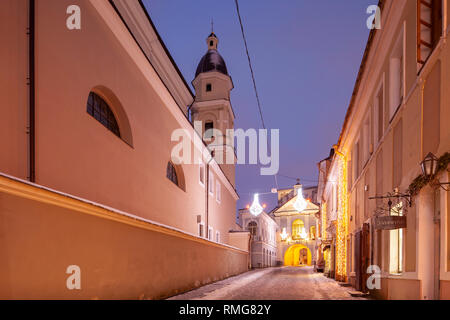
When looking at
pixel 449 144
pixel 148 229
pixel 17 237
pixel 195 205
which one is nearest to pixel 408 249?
pixel 449 144

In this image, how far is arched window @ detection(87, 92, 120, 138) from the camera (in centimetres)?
974

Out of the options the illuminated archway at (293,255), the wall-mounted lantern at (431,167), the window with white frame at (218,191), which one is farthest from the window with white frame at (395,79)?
the illuminated archway at (293,255)

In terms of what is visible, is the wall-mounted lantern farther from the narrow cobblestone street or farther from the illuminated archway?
the illuminated archway

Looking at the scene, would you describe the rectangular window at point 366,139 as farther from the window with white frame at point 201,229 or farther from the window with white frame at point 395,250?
the window with white frame at point 201,229

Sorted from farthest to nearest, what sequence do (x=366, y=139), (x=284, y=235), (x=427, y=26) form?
(x=284, y=235)
(x=366, y=139)
(x=427, y=26)

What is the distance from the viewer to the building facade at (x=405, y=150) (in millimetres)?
6027

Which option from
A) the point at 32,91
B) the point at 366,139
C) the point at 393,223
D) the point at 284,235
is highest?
the point at 32,91

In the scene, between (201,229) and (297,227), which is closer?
(201,229)

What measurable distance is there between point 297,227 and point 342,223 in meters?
37.4

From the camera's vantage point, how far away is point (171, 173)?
16234 millimetres

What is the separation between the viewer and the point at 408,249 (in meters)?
7.42

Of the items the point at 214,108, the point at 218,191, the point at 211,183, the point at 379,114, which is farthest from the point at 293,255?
the point at 379,114

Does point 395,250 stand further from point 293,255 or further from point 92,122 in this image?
point 293,255

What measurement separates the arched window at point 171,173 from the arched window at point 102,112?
4.69m
